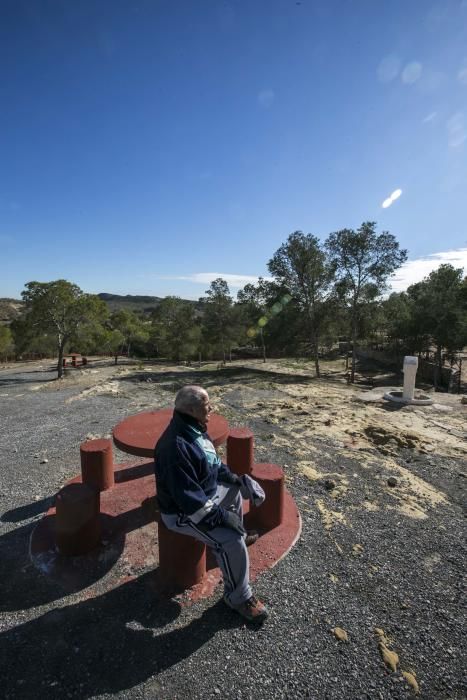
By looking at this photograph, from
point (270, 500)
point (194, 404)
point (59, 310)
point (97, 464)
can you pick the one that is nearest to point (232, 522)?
point (194, 404)

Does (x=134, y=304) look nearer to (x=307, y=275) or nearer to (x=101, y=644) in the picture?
(x=307, y=275)

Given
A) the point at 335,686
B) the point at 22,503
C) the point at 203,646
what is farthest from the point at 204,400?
the point at 22,503

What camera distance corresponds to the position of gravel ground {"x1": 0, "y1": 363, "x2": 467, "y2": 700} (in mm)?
1944

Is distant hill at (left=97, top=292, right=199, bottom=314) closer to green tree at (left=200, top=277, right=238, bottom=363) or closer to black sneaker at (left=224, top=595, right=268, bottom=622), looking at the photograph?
green tree at (left=200, top=277, right=238, bottom=363)

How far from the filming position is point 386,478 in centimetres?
460

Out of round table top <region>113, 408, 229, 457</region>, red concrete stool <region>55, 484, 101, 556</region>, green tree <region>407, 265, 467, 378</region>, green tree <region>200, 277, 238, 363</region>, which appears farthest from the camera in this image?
green tree <region>200, 277, 238, 363</region>

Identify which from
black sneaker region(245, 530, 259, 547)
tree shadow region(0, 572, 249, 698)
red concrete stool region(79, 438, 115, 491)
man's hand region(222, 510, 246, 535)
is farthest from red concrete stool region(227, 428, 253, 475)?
man's hand region(222, 510, 246, 535)

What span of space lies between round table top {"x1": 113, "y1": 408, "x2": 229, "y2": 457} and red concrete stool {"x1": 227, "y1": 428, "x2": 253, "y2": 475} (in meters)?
0.22

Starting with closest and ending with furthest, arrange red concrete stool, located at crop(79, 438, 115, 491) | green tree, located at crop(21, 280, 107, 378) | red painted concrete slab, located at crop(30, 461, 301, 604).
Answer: red painted concrete slab, located at crop(30, 461, 301, 604) → red concrete stool, located at crop(79, 438, 115, 491) → green tree, located at crop(21, 280, 107, 378)

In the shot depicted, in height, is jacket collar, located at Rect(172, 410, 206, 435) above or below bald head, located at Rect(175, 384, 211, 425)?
below

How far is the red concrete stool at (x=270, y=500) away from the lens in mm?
3238

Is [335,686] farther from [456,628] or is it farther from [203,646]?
[456,628]

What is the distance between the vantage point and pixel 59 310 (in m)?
15.0

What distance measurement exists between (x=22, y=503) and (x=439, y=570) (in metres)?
4.25
